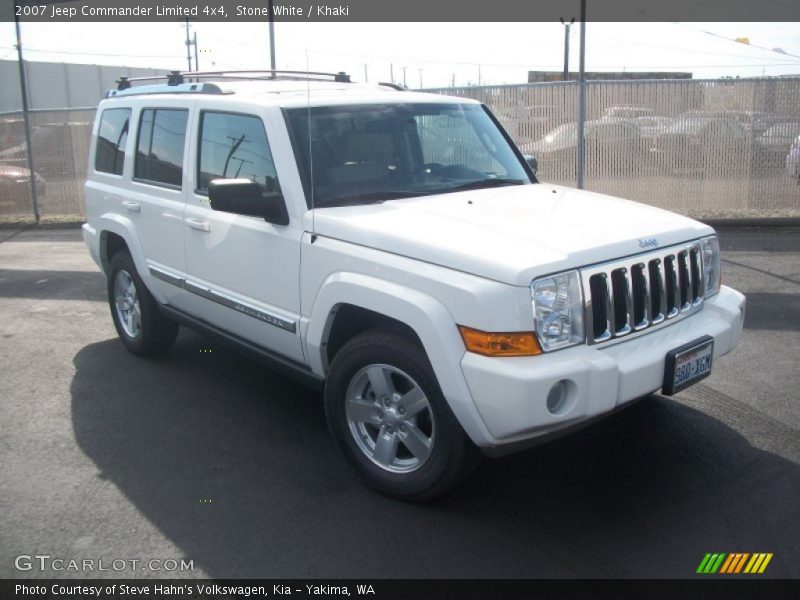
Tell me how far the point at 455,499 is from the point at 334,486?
64 centimetres

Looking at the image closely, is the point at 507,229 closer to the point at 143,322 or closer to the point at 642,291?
the point at 642,291

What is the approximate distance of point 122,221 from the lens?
6105mm

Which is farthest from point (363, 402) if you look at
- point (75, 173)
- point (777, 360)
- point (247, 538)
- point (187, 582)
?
point (75, 173)

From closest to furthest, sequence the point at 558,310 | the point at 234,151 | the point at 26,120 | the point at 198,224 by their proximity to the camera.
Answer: the point at 558,310 < the point at 234,151 < the point at 198,224 < the point at 26,120

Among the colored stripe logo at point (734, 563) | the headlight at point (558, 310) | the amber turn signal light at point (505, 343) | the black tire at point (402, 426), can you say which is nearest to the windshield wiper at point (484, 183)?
the black tire at point (402, 426)

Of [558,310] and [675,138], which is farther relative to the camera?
[675,138]

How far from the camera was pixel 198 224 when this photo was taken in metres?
5.11

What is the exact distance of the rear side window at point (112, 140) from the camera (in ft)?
20.5

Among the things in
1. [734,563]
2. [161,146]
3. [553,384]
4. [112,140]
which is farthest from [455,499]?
[112,140]

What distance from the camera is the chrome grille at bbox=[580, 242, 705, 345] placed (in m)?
3.67

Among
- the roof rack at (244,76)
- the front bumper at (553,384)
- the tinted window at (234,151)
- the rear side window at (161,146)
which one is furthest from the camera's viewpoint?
the roof rack at (244,76)

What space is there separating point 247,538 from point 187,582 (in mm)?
385

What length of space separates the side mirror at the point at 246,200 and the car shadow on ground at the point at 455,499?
4.44 ft

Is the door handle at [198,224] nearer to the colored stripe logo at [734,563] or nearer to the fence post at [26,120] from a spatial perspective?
the colored stripe logo at [734,563]
